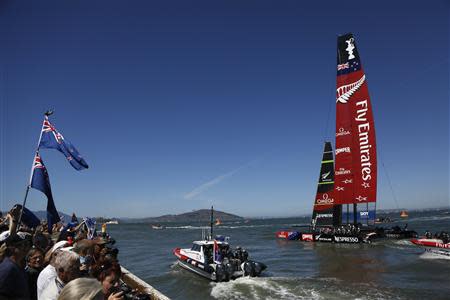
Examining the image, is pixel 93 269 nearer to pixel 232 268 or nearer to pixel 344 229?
pixel 232 268

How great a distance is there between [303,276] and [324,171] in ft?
104

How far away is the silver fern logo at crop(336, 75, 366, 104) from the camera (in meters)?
45.6

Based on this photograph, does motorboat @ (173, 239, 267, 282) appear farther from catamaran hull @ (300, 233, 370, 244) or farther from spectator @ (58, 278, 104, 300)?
catamaran hull @ (300, 233, 370, 244)

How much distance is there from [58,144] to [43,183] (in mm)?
1712

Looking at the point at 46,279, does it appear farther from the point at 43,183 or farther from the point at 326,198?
the point at 326,198

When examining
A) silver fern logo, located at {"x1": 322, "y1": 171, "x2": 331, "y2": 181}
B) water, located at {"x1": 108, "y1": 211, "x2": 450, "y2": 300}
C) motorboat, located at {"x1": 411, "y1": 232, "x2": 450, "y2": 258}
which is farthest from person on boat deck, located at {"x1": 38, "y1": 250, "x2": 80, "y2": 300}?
silver fern logo, located at {"x1": 322, "y1": 171, "x2": 331, "y2": 181}

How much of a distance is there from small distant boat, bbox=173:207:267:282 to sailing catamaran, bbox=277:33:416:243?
79.8 ft

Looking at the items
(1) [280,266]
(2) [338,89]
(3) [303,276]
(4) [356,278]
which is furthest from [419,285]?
(2) [338,89]

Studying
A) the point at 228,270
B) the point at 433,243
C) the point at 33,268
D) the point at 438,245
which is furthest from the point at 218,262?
the point at 433,243

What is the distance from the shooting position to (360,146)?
44469mm

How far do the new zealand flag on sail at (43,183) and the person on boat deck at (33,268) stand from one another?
18.7 feet

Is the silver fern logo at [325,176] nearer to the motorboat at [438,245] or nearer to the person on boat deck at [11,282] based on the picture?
the motorboat at [438,245]

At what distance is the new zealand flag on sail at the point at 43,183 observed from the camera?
11.4 meters

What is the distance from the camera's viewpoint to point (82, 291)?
2764 millimetres
